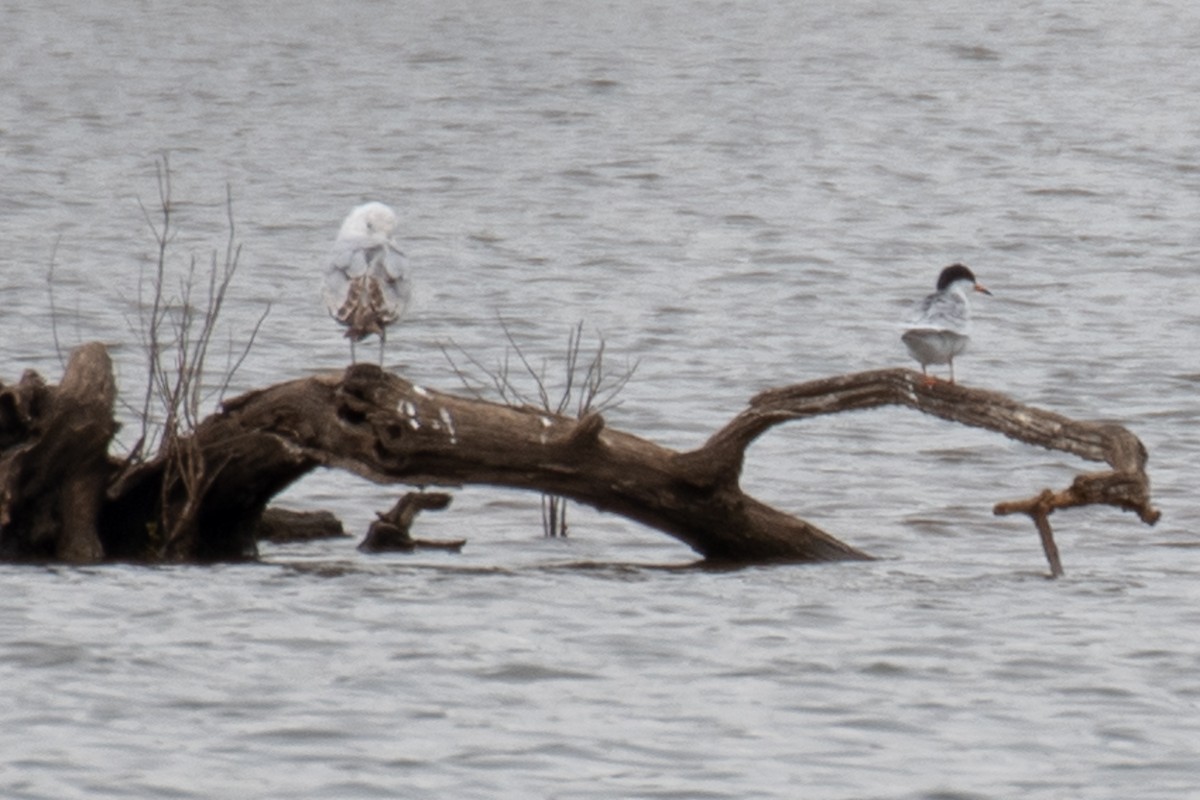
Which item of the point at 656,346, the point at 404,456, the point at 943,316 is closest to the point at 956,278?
the point at 943,316

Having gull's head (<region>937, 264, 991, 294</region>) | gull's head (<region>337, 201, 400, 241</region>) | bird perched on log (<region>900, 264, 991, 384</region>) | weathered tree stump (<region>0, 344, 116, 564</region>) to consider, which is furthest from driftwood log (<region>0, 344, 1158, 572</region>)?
gull's head (<region>937, 264, 991, 294</region>)

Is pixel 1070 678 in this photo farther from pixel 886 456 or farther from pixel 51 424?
pixel 886 456

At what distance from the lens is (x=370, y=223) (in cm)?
1367

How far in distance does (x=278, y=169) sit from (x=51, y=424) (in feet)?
70.2

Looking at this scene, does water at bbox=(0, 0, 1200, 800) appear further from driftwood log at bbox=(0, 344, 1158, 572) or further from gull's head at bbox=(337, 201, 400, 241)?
gull's head at bbox=(337, 201, 400, 241)

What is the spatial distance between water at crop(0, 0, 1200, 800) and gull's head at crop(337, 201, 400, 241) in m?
0.43

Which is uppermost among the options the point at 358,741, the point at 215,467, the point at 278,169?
the point at 278,169

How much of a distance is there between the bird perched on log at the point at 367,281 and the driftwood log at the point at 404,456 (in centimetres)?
104

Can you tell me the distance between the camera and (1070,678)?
10953 millimetres

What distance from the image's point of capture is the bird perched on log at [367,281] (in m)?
13.3

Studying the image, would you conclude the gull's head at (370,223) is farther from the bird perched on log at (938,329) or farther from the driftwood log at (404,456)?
the bird perched on log at (938,329)

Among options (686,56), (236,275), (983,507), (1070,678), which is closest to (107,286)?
(236,275)

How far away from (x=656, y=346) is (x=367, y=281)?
9.10 m

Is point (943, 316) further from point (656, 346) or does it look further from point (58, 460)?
point (656, 346)
